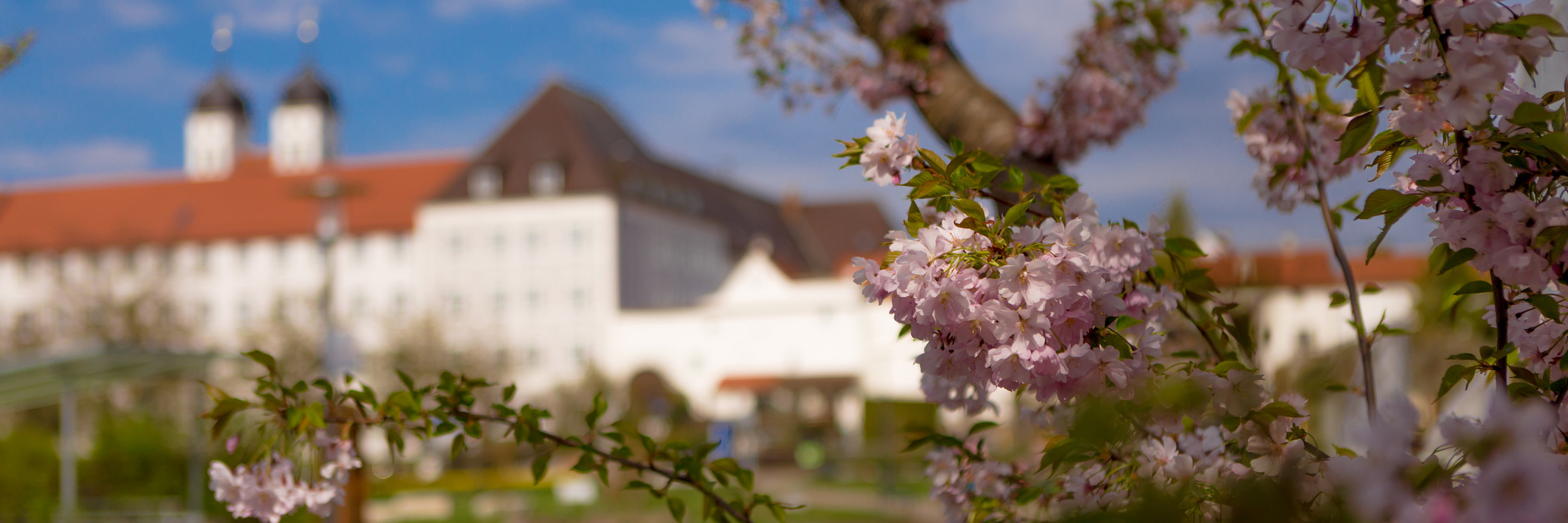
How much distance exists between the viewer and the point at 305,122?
94625 mm

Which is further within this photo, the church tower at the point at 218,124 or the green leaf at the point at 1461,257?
the church tower at the point at 218,124

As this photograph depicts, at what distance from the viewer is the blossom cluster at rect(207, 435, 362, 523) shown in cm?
244

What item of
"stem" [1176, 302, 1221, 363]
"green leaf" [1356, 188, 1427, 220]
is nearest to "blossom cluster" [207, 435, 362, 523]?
"stem" [1176, 302, 1221, 363]

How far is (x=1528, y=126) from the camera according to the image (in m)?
1.59

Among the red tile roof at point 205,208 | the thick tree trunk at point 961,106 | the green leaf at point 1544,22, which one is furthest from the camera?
the red tile roof at point 205,208

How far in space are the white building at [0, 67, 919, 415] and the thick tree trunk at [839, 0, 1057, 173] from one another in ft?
147

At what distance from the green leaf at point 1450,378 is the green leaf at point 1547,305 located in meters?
0.12

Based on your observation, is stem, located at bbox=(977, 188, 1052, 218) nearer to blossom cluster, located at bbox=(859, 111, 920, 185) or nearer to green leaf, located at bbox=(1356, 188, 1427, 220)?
blossom cluster, located at bbox=(859, 111, 920, 185)

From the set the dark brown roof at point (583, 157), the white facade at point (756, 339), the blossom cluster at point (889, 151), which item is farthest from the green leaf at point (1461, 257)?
the dark brown roof at point (583, 157)

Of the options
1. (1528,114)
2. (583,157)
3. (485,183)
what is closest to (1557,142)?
(1528,114)

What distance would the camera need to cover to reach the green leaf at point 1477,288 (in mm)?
1800

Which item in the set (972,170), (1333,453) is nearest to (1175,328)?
(1333,453)

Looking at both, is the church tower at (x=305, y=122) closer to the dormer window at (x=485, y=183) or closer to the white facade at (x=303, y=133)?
the white facade at (x=303, y=133)

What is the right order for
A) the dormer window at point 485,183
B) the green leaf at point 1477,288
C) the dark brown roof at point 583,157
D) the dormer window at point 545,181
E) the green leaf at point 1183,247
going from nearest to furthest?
1. the green leaf at point 1477,288
2. the green leaf at point 1183,247
3. the dark brown roof at point 583,157
4. the dormer window at point 545,181
5. the dormer window at point 485,183
